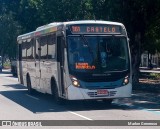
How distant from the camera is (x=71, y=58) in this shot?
16.2m

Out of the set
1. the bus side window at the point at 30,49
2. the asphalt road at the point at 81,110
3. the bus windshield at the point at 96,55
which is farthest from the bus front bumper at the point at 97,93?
the bus side window at the point at 30,49

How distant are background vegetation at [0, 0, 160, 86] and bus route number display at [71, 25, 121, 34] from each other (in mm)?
9674

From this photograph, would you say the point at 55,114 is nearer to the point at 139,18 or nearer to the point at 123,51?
the point at 123,51

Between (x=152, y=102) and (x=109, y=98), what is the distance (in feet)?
10.4

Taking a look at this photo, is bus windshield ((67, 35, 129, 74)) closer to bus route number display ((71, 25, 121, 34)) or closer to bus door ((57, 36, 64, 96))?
bus route number display ((71, 25, 121, 34))

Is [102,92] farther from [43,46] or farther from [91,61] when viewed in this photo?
[43,46]

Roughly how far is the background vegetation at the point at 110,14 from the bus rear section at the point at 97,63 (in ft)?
33.0

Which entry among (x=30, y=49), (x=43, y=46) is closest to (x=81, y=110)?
(x=43, y=46)

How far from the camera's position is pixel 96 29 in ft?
54.9

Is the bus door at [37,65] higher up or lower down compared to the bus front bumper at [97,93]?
higher up

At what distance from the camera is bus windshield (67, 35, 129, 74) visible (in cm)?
1620

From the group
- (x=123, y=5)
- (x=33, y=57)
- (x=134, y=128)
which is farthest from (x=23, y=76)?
(x=134, y=128)

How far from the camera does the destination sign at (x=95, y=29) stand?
16531 mm

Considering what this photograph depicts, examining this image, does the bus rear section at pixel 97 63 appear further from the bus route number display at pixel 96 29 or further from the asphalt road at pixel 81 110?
the asphalt road at pixel 81 110
